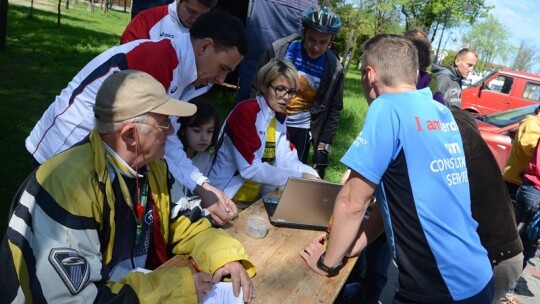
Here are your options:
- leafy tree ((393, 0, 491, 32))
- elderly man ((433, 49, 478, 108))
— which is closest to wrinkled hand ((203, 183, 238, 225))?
elderly man ((433, 49, 478, 108))

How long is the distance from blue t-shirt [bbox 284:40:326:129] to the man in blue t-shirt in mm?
2061

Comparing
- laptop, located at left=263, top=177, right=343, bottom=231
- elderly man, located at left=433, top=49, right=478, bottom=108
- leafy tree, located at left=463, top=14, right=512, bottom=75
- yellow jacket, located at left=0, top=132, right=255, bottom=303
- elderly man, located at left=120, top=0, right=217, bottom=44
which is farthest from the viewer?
leafy tree, located at left=463, top=14, right=512, bottom=75

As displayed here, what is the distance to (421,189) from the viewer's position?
5.37ft

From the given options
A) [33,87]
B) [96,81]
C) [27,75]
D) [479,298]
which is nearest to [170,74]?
[96,81]

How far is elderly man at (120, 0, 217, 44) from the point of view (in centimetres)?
309

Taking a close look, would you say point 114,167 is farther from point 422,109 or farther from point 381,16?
point 381,16

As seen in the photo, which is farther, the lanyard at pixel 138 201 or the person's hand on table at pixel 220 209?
the person's hand on table at pixel 220 209

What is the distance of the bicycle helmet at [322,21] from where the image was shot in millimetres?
3512

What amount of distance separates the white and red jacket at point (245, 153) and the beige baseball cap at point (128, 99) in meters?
1.23

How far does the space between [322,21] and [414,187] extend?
2.21 m

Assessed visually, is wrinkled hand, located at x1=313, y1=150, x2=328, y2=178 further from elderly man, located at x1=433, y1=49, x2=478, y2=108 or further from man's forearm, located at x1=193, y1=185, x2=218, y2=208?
elderly man, located at x1=433, y1=49, x2=478, y2=108

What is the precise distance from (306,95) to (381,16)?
26.3 m

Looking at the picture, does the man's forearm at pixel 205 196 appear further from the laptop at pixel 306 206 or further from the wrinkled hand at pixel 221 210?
the laptop at pixel 306 206

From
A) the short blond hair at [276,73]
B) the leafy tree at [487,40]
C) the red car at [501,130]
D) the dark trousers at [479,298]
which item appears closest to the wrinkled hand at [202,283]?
the dark trousers at [479,298]
